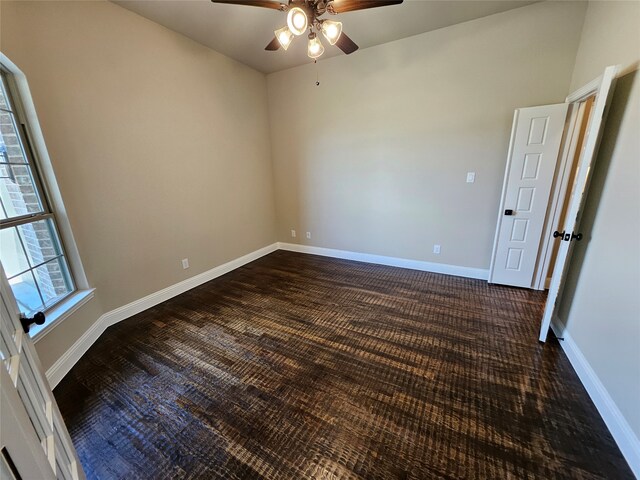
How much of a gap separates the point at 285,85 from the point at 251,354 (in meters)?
3.91

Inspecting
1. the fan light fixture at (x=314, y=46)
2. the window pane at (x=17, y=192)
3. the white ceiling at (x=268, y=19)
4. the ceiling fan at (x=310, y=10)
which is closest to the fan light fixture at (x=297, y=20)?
the ceiling fan at (x=310, y=10)

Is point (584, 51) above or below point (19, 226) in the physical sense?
above

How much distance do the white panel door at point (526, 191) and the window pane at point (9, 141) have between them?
4455 mm

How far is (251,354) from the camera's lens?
2.18 metres

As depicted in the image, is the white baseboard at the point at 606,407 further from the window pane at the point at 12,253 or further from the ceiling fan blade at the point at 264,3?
the window pane at the point at 12,253

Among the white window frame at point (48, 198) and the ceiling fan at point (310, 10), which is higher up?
the ceiling fan at point (310, 10)

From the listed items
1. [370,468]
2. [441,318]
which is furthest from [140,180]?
[441,318]

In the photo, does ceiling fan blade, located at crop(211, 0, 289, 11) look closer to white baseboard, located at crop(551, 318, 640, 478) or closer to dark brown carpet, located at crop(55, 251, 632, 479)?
dark brown carpet, located at crop(55, 251, 632, 479)

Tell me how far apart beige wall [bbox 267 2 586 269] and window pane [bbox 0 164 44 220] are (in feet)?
10.0

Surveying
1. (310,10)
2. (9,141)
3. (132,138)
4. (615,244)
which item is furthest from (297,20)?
(615,244)

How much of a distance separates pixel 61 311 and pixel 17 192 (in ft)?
3.11

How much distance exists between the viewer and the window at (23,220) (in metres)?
1.85

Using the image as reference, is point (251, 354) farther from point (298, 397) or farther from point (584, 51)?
point (584, 51)

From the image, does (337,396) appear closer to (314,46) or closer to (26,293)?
(26,293)
